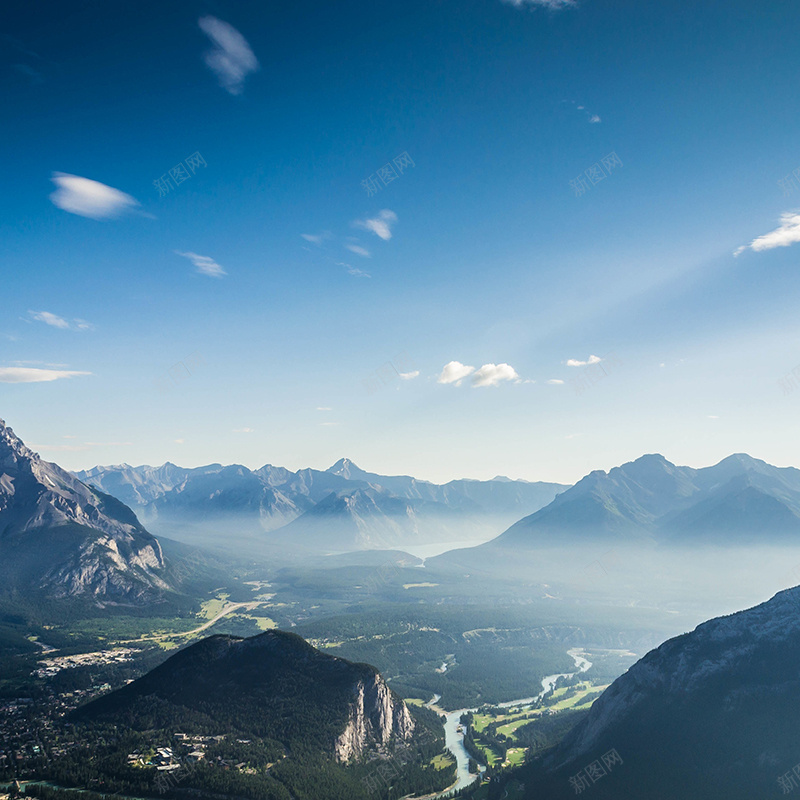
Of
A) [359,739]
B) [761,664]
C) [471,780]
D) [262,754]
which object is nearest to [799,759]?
[761,664]

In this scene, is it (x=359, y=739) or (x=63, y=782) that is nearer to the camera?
(x=63, y=782)

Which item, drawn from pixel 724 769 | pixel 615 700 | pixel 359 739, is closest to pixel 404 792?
pixel 359 739

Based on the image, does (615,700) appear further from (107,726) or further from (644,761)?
(107,726)

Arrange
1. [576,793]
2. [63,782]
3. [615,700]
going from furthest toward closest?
[615,700] < [63,782] < [576,793]

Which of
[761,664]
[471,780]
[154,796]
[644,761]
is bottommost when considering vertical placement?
[471,780]

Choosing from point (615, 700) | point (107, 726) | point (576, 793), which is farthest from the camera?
point (107, 726)

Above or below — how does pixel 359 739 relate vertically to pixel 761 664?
below
